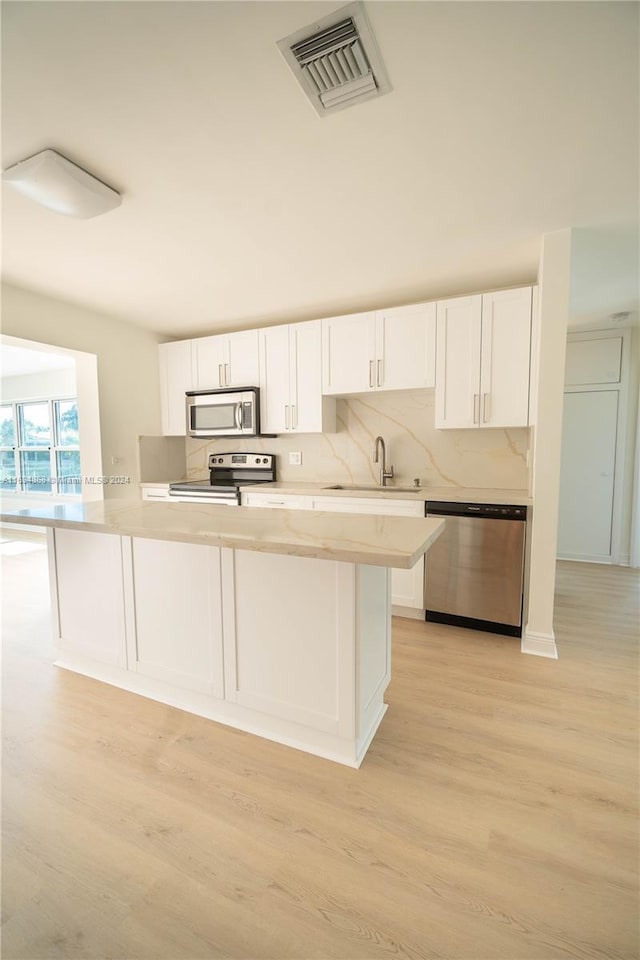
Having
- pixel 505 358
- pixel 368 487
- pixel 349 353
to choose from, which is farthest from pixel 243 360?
pixel 505 358

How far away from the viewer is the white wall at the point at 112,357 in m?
3.12

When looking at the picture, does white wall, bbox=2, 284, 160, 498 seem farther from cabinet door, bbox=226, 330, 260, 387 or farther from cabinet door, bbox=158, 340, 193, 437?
cabinet door, bbox=226, 330, 260, 387

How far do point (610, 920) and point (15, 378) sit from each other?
8.72 m

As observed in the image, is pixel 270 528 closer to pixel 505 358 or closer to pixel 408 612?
pixel 408 612

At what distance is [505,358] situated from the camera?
284 centimetres

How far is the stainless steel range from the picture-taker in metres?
3.69

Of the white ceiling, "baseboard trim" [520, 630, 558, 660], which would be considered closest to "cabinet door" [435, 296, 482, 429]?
the white ceiling

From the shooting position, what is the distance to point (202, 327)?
4219mm

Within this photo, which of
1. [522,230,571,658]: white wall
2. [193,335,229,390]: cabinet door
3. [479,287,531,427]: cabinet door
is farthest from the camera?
[193,335,229,390]: cabinet door

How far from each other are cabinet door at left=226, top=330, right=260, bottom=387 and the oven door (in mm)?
143

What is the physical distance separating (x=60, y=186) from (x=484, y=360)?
261 centimetres

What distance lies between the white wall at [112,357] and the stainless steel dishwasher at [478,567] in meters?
2.93

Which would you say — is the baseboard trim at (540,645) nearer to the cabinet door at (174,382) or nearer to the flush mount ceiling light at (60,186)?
the flush mount ceiling light at (60,186)

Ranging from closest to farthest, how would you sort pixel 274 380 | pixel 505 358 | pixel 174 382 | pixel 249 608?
1. pixel 249 608
2. pixel 505 358
3. pixel 274 380
4. pixel 174 382
